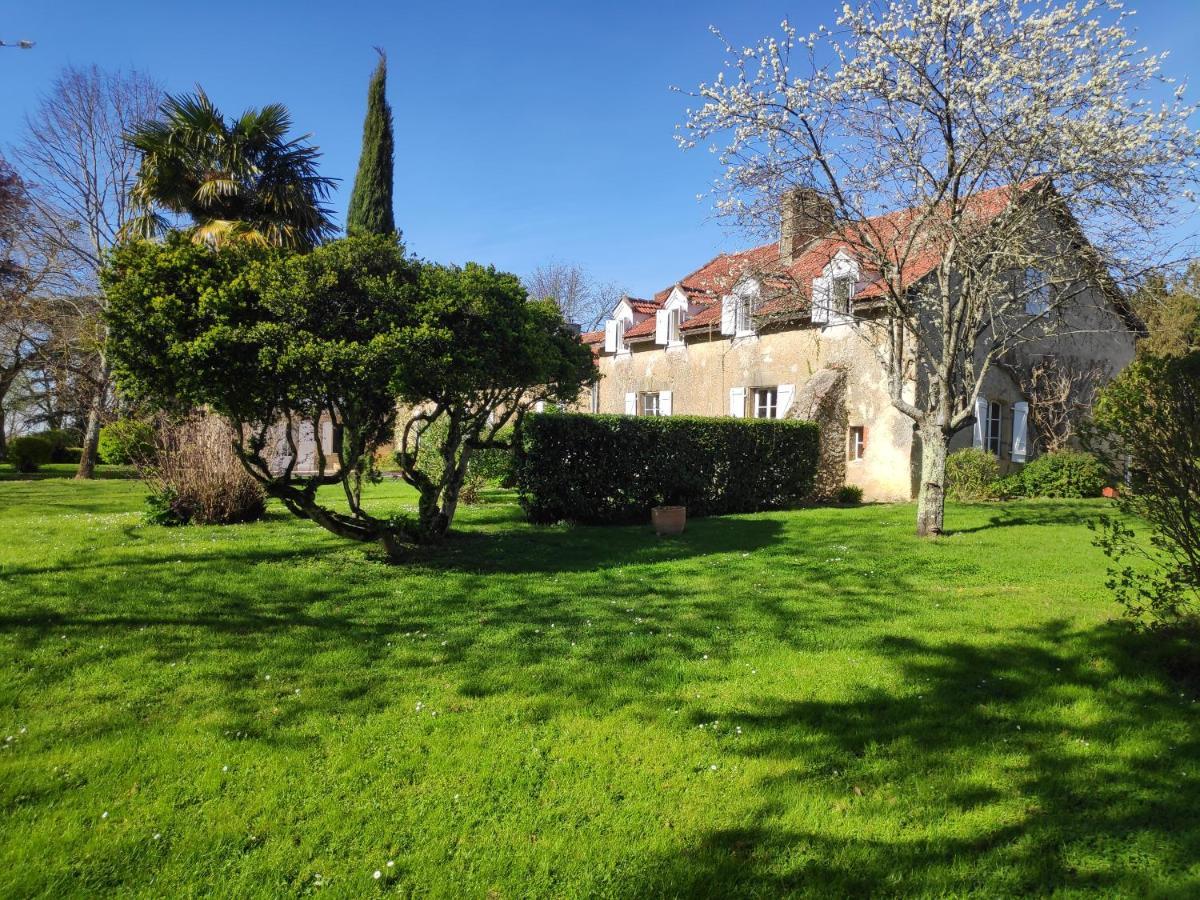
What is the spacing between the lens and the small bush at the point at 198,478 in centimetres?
980

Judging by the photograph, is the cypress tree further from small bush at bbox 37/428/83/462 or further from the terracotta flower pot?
small bush at bbox 37/428/83/462

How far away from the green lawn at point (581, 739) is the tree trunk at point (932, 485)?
305 cm

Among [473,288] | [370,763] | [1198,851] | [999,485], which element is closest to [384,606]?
[370,763]

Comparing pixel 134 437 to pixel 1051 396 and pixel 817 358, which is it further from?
pixel 1051 396

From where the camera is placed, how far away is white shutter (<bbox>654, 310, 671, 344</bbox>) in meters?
20.7

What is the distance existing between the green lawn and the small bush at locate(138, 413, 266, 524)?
128 inches

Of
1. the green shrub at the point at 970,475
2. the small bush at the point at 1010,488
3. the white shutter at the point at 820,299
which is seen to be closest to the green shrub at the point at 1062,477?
the small bush at the point at 1010,488

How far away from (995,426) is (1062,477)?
7.42 feet

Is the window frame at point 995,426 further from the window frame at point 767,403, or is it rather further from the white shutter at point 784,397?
the window frame at point 767,403

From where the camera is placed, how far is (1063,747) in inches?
132

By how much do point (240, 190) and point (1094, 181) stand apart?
14.2 meters

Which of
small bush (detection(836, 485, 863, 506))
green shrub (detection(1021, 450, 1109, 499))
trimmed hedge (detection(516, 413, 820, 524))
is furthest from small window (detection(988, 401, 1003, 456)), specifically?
trimmed hedge (detection(516, 413, 820, 524))

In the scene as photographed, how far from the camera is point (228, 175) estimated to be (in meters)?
12.9

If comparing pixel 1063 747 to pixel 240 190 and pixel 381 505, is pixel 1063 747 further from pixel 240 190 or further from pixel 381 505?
pixel 240 190
